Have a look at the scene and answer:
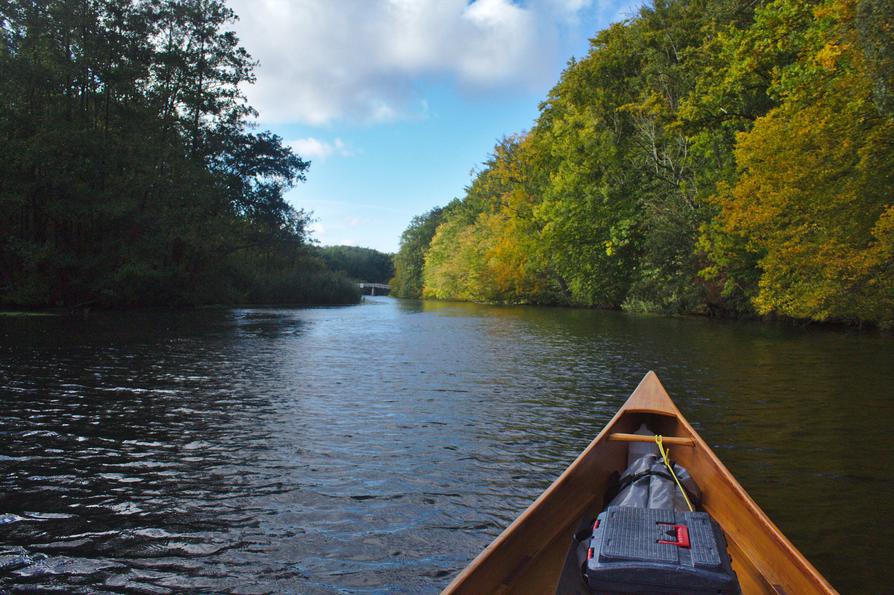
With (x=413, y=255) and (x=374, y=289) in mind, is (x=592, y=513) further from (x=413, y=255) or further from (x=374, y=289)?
(x=374, y=289)

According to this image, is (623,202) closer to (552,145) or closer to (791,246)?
(552,145)

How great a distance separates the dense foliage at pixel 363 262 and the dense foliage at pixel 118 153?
3622 inches

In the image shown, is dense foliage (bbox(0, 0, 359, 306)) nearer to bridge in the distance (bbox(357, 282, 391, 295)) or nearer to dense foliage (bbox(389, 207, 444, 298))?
dense foliage (bbox(389, 207, 444, 298))

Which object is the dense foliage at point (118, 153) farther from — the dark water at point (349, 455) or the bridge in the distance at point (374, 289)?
the bridge in the distance at point (374, 289)

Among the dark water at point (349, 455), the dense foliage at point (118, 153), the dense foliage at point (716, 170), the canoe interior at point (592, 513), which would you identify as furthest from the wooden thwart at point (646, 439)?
the dense foliage at point (118, 153)

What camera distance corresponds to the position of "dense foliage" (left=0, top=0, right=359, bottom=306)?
84.6ft

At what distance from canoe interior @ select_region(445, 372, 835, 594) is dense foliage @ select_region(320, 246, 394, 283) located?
419 feet

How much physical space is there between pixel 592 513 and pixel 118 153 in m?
31.4

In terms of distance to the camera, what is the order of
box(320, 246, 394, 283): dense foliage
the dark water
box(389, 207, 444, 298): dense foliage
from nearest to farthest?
1. the dark water
2. box(389, 207, 444, 298): dense foliage
3. box(320, 246, 394, 283): dense foliage

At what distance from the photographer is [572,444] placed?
7199 mm

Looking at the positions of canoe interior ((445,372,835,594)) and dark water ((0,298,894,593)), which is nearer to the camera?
canoe interior ((445,372,835,594))

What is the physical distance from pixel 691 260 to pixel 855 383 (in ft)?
63.8

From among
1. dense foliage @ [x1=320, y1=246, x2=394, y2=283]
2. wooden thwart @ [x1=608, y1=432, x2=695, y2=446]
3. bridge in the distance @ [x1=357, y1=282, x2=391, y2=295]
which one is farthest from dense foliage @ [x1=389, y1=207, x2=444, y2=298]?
wooden thwart @ [x1=608, y1=432, x2=695, y2=446]

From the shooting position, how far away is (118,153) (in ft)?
93.2
